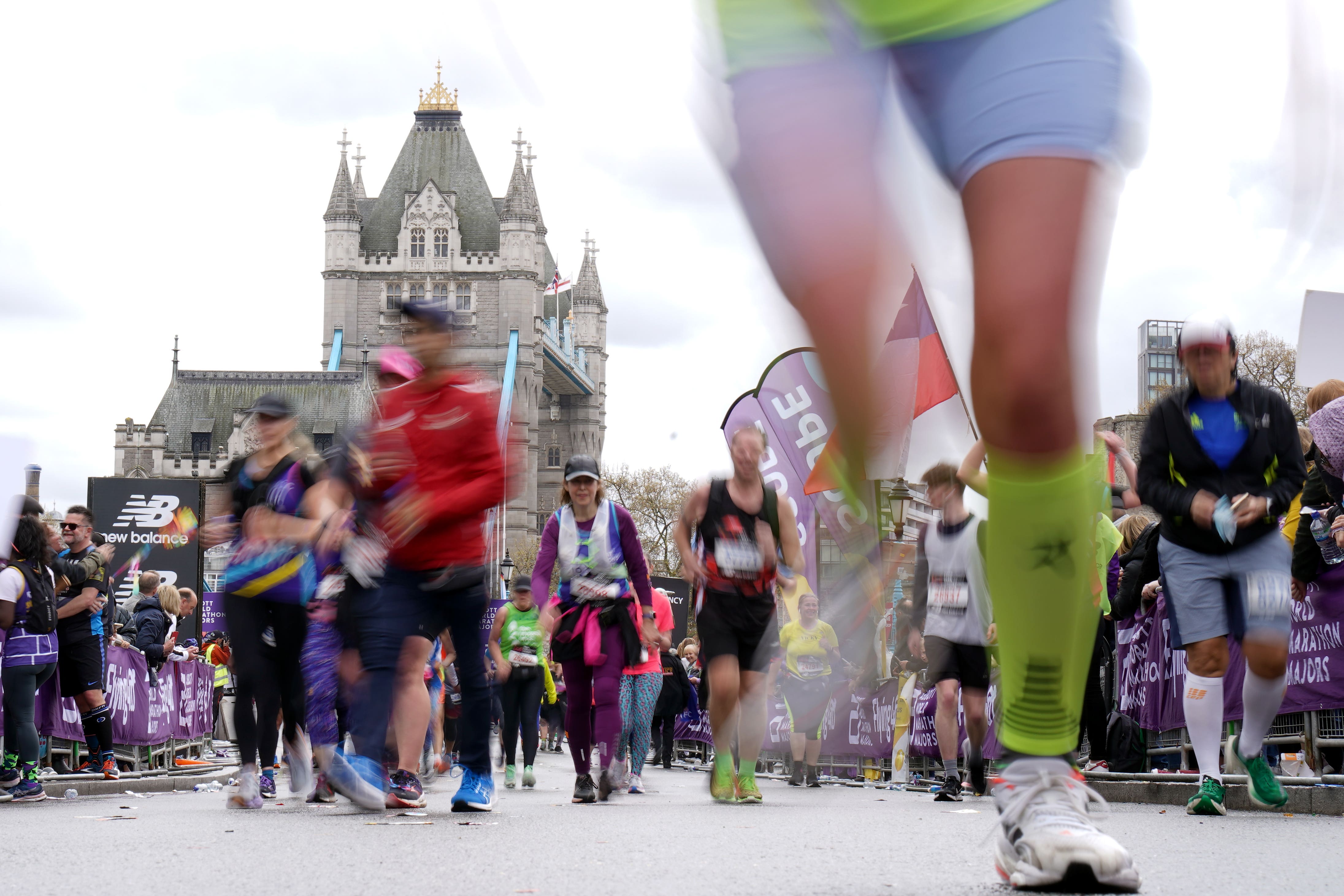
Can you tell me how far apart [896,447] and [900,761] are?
33.3 feet

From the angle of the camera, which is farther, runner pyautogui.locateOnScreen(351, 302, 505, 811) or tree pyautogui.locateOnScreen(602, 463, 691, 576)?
tree pyautogui.locateOnScreen(602, 463, 691, 576)

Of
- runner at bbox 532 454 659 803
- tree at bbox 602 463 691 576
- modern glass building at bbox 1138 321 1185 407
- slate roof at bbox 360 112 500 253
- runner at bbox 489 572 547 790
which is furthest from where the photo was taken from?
slate roof at bbox 360 112 500 253

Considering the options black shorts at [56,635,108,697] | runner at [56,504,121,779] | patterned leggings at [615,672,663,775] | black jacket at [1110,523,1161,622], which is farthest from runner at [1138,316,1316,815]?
black shorts at [56,635,108,697]

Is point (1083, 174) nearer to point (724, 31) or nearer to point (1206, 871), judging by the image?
point (724, 31)

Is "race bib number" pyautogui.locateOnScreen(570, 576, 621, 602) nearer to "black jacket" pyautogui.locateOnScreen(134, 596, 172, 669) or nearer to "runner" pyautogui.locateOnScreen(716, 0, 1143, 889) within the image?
"black jacket" pyautogui.locateOnScreen(134, 596, 172, 669)

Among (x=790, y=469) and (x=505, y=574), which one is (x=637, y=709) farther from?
(x=505, y=574)

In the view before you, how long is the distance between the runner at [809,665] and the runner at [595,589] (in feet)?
13.3

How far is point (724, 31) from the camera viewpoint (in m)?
1.82

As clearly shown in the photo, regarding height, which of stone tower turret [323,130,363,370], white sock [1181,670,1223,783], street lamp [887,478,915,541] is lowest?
white sock [1181,670,1223,783]

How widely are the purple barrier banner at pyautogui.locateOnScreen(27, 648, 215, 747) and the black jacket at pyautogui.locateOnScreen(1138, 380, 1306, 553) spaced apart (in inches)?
259

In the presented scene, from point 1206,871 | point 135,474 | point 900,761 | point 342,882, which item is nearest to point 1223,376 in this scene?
point 1206,871

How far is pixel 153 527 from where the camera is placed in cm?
1972

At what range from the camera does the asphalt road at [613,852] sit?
109 inches

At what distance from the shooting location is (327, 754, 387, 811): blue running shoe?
235 inches
